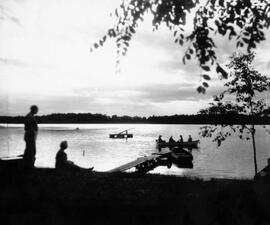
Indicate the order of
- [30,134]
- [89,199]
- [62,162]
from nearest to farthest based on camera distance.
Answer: [89,199] → [30,134] → [62,162]

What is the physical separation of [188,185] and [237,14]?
16.6 feet

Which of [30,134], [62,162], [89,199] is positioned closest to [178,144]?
[62,162]

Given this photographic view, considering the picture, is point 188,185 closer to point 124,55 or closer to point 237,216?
point 124,55

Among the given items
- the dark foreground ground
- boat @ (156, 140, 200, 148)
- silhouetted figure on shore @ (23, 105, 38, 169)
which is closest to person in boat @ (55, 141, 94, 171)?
silhouetted figure on shore @ (23, 105, 38, 169)

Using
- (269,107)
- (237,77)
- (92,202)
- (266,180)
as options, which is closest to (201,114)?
(237,77)

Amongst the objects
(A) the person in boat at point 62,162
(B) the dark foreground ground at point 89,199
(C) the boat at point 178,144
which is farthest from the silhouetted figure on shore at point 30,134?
(C) the boat at point 178,144

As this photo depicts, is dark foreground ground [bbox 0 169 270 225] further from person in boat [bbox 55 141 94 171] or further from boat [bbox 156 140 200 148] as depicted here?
boat [bbox 156 140 200 148]

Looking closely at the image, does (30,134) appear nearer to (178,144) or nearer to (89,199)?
(89,199)

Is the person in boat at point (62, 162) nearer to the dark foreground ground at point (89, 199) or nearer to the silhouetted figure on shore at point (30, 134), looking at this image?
the silhouetted figure on shore at point (30, 134)

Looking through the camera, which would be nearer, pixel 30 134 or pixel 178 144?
pixel 30 134

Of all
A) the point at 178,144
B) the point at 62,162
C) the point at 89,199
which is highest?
the point at 62,162

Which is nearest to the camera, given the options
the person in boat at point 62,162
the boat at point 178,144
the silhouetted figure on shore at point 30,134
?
the silhouetted figure on shore at point 30,134

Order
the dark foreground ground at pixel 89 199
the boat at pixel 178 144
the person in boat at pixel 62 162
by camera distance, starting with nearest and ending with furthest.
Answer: the dark foreground ground at pixel 89 199
the person in boat at pixel 62 162
the boat at pixel 178 144

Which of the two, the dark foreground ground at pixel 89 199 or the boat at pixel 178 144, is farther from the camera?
the boat at pixel 178 144
